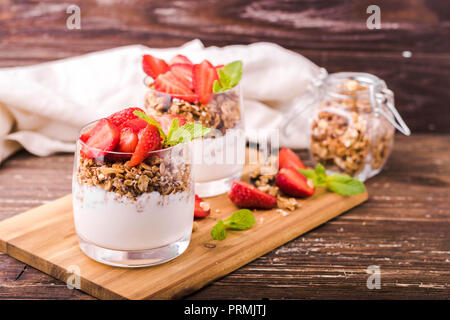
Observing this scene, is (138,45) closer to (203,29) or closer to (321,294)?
(203,29)

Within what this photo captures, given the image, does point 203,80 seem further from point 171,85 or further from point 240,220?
point 240,220

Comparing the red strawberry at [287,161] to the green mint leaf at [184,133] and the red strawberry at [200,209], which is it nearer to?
the red strawberry at [200,209]

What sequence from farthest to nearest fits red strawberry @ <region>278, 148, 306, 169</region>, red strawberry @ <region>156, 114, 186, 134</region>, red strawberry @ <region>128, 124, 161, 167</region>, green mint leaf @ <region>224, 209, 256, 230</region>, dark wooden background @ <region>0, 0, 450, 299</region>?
dark wooden background @ <region>0, 0, 450, 299</region> → red strawberry @ <region>278, 148, 306, 169</region> → green mint leaf @ <region>224, 209, 256, 230</region> → red strawberry @ <region>156, 114, 186, 134</region> → red strawberry @ <region>128, 124, 161, 167</region>

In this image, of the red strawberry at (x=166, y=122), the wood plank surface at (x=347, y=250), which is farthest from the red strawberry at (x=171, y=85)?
the wood plank surface at (x=347, y=250)

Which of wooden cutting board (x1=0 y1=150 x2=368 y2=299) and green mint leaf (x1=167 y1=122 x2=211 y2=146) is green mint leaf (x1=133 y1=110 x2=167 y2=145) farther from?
wooden cutting board (x1=0 y1=150 x2=368 y2=299)

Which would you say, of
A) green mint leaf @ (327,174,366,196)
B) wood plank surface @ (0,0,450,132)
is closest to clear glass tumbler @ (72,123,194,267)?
green mint leaf @ (327,174,366,196)

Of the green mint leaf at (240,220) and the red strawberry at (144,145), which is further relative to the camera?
the green mint leaf at (240,220)

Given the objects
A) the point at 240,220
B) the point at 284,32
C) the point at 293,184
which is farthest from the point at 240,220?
the point at 284,32
